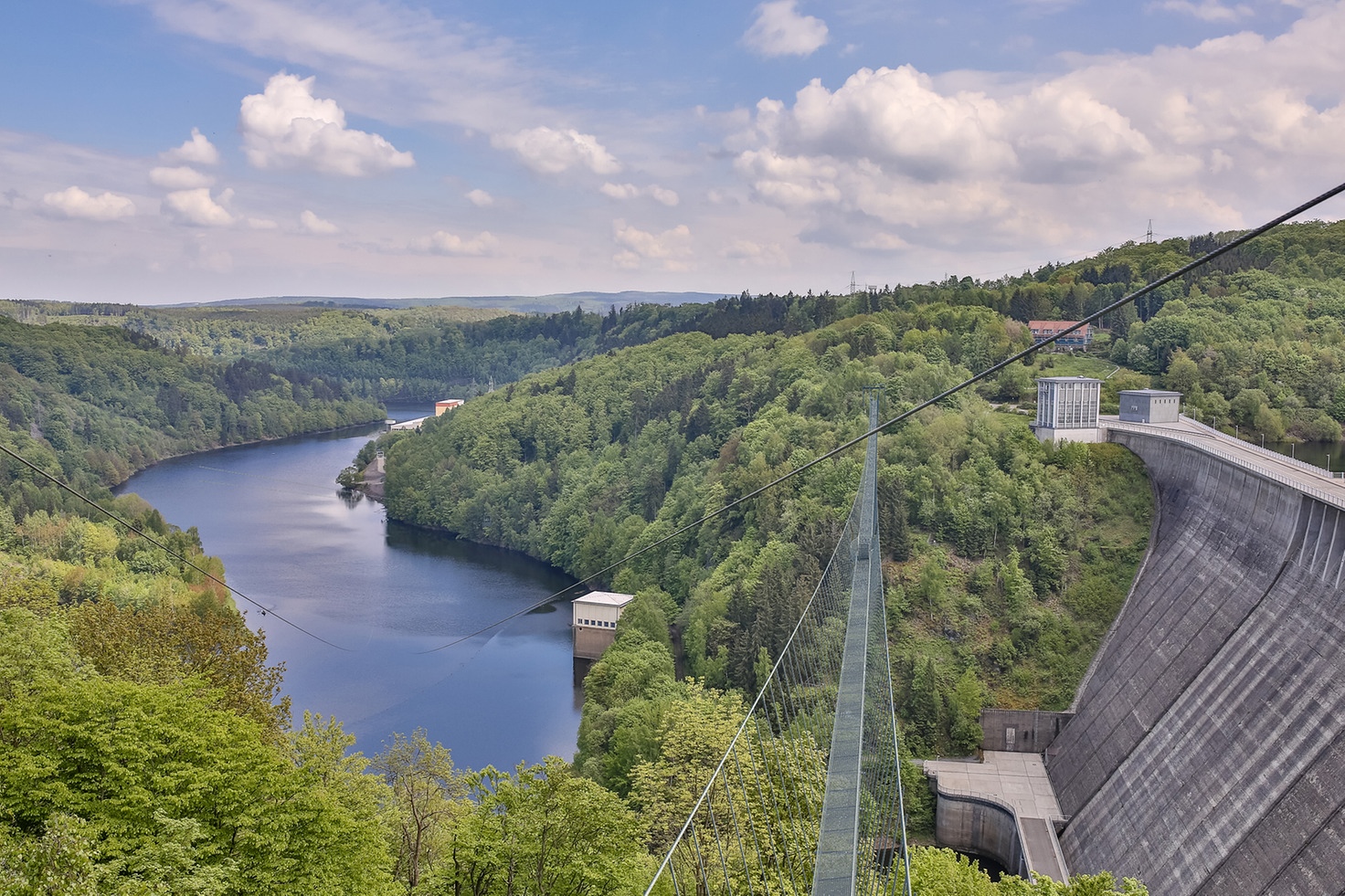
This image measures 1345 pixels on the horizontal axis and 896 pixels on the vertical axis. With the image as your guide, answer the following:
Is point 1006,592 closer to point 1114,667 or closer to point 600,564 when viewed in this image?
point 1114,667

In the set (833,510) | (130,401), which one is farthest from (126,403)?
(833,510)

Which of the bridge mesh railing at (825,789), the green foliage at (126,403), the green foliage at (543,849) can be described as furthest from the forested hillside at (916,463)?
the green foliage at (126,403)

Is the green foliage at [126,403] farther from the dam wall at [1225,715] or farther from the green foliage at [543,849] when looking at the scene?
the dam wall at [1225,715]

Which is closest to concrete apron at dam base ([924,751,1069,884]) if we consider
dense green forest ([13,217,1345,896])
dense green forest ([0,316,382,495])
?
dense green forest ([13,217,1345,896])

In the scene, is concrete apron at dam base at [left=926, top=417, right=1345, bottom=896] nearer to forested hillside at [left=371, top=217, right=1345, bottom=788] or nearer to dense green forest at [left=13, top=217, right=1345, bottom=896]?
dense green forest at [left=13, top=217, right=1345, bottom=896]

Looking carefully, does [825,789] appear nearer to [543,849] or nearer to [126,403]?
[543,849]
